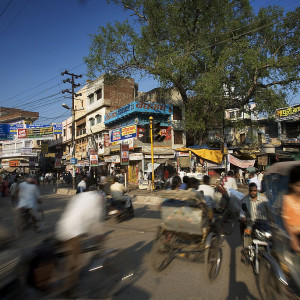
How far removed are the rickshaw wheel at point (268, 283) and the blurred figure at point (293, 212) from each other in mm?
570

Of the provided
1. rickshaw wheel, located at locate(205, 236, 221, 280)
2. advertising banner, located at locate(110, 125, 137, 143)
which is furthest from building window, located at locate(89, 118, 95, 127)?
rickshaw wheel, located at locate(205, 236, 221, 280)

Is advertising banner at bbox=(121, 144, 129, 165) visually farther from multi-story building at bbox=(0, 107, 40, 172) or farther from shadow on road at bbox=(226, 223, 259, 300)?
multi-story building at bbox=(0, 107, 40, 172)

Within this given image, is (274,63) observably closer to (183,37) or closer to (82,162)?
(183,37)

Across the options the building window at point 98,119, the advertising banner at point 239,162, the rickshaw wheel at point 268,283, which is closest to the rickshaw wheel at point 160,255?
the rickshaw wheel at point 268,283

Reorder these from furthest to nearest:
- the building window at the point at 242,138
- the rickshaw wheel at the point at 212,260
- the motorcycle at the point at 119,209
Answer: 1. the building window at the point at 242,138
2. the motorcycle at the point at 119,209
3. the rickshaw wheel at the point at 212,260

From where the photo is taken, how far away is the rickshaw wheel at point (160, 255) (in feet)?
14.3

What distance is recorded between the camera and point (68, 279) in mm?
3398

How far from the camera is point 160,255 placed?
174 inches

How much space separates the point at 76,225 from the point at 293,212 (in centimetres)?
284

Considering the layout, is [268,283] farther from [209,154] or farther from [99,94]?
[99,94]

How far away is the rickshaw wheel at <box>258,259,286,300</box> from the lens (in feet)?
9.78

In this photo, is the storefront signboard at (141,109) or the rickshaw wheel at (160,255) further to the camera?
the storefront signboard at (141,109)

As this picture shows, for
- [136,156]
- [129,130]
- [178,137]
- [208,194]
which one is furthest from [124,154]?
[178,137]

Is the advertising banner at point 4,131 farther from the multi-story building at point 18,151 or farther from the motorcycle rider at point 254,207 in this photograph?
the motorcycle rider at point 254,207
